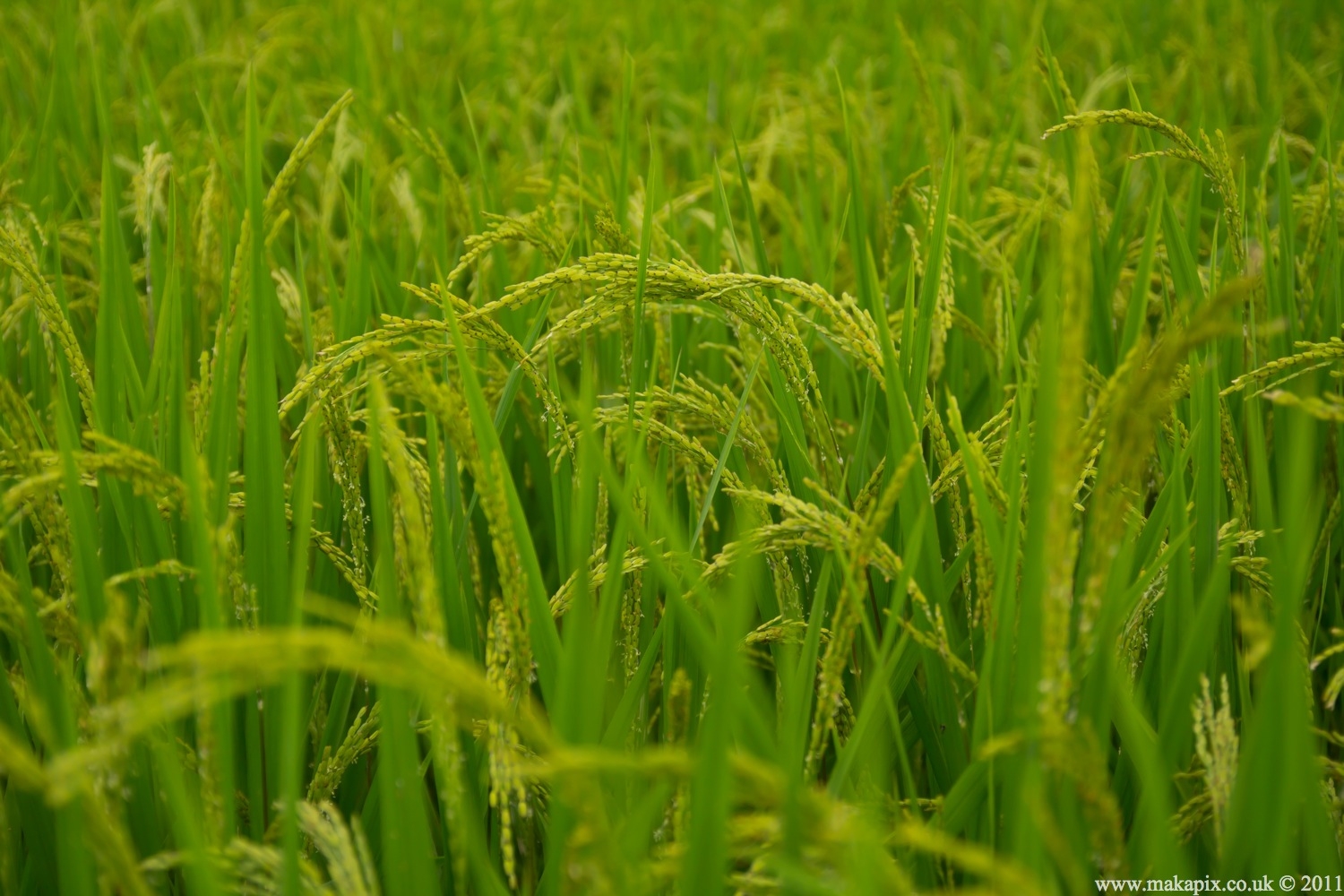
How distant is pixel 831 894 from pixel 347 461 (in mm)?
855

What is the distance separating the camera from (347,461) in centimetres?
130

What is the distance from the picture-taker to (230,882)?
37.5 inches

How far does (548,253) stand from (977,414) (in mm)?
783

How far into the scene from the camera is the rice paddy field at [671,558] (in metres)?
0.76

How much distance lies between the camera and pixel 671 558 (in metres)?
1.17

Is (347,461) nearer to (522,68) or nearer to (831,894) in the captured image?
(831,894)

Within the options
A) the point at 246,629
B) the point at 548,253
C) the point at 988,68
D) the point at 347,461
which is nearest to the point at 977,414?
the point at 548,253

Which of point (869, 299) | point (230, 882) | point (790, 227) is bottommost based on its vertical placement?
point (230, 882)

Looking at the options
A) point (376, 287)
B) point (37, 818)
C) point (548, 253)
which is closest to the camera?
point (37, 818)

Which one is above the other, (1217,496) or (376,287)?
(376,287)

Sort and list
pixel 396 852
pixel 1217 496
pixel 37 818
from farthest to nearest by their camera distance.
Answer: pixel 1217 496
pixel 37 818
pixel 396 852

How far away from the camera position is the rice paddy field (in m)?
0.76

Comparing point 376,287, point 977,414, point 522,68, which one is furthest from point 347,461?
point 522,68

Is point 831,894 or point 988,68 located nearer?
point 831,894
